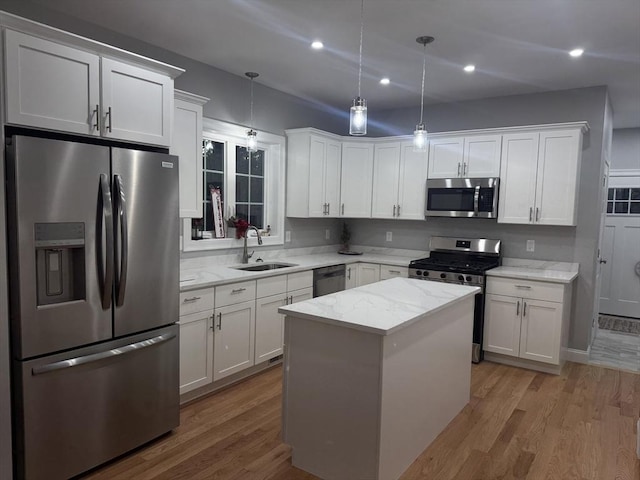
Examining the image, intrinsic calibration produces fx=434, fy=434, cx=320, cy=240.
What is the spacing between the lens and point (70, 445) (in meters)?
2.24

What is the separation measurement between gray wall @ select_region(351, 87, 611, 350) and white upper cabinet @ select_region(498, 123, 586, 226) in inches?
10.5

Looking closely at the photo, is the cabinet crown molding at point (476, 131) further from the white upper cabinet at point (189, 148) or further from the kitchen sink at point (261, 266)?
the white upper cabinet at point (189, 148)

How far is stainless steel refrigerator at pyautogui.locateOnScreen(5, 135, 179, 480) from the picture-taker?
2.06 meters

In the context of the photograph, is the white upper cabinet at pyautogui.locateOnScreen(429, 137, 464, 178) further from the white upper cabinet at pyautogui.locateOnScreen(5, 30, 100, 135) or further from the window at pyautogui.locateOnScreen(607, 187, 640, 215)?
the white upper cabinet at pyautogui.locateOnScreen(5, 30, 100, 135)

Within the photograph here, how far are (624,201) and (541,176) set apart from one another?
2.93 meters

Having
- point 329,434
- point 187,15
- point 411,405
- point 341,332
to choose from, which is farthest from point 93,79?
point 411,405

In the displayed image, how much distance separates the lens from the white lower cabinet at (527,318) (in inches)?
153

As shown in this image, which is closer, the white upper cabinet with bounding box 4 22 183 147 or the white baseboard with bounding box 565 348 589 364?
the white upper cabinet with bounding box 4 22 183 147

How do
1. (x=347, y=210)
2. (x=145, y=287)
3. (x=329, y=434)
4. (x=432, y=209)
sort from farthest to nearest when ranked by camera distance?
1. (x=347, y=210)
2. (x=432, y=209)
3. (x=145, y=287)
4. (x=329, y=434)

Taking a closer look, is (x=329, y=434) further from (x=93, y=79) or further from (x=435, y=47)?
(x=435, y=47)

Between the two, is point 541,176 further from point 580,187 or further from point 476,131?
point 476,131

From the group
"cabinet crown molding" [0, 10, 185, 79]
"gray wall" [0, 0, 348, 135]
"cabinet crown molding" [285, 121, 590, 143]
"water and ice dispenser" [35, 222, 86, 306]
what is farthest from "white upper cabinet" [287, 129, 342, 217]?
"water and ice dispenser" [35, 222, 86, 306]

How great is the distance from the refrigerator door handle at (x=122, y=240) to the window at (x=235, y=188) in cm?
→ 134

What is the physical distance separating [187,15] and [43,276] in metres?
1.87
